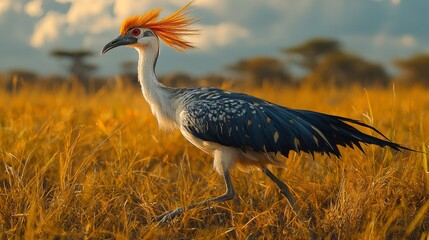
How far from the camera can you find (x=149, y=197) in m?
4.36

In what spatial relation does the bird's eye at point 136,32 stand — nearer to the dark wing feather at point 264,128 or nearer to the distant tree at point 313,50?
the dark wing feather at point 264,128

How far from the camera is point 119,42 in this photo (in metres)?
4.98

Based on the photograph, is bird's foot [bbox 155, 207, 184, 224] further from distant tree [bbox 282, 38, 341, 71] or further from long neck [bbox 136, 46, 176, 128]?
distant tree [bbox 282, 38, 341, 71]

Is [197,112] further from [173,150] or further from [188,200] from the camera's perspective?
[173,150]

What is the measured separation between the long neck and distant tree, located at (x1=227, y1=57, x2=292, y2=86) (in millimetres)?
19255

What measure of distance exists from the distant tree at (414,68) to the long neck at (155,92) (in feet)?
62.7

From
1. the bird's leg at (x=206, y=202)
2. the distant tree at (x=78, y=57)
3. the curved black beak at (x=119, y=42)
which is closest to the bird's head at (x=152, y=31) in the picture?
the curved black beak at (x=119, y=42)

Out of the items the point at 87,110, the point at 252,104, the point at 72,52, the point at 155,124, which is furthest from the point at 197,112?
the point at 72,52

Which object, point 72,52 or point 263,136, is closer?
point 263,136

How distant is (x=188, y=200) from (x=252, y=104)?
2.45 ft

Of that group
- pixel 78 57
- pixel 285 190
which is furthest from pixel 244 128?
pixel 78 57

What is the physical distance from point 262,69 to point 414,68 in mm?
5218

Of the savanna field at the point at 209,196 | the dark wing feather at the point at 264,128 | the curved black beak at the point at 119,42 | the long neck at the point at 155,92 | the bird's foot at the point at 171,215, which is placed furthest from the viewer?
the curved black beak at the point at 119,42

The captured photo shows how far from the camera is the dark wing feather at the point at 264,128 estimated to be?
14.3 ft
